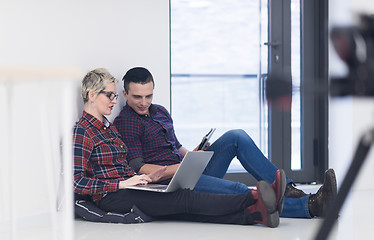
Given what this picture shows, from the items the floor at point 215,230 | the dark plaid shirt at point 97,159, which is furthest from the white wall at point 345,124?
the dark plaid shirt at point 97,159

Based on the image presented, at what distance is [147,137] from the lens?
10.9ft

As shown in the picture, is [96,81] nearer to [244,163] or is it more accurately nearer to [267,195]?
[244,163]

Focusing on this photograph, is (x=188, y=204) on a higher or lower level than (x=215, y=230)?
higher

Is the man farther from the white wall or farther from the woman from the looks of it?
the white wall

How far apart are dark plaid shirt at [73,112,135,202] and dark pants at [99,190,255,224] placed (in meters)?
0.08

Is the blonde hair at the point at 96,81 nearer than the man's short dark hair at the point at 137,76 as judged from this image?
Yes

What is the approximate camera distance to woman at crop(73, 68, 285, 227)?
2.93m

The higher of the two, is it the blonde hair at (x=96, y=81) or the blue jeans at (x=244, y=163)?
the blonde hair at (x=96, y=81)

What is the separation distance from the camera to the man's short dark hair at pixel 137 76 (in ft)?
10.8

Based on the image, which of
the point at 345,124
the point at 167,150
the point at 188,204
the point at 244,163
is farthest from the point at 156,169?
the point at 345,124

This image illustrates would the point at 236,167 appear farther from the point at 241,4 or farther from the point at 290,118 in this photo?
the point at 241,4

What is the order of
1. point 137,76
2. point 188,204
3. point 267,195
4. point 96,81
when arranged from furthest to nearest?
point 137,76, point 96,81, point 188,204, point 267,195

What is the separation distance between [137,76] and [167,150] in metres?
0.46

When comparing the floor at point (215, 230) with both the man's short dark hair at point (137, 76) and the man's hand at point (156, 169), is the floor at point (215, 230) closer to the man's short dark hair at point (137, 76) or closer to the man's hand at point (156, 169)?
the man's hand at point (156, 169)
